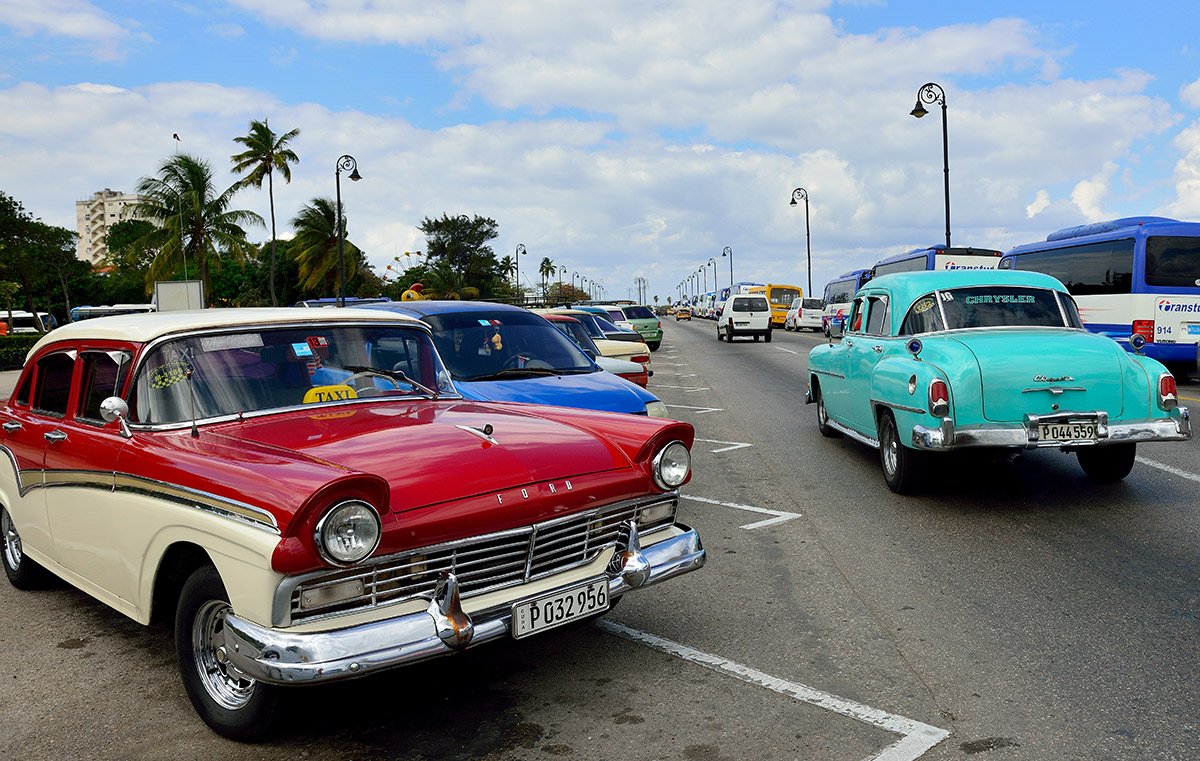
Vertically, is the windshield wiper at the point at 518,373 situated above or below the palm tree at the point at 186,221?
below

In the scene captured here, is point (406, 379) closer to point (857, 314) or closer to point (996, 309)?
point (996, 309)

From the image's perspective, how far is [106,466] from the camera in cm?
435

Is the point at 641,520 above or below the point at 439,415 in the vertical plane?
below

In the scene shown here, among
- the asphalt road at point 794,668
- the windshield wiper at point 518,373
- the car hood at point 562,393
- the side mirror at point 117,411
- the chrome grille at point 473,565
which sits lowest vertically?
the asphalt road at point 794,668

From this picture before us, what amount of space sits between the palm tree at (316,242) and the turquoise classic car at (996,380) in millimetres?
53022

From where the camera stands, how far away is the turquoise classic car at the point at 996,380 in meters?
7.10

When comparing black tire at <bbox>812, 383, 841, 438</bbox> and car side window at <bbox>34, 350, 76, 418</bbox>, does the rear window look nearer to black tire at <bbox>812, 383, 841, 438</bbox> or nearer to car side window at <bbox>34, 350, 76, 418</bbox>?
black tire at <bbox>812, 383, 841, 438</bbox>

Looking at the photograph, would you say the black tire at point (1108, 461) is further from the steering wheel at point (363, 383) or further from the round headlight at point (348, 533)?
the round headlight at point (348, 533)

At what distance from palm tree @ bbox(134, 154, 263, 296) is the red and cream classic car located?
43.7m

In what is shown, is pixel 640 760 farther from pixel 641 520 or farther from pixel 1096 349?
pixel 1096 349

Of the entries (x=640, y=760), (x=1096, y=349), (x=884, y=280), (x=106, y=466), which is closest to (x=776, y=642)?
(x=640, y=760)

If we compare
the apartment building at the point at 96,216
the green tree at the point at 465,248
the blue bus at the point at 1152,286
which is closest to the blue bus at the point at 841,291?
the blue bus at the point at 1152,286

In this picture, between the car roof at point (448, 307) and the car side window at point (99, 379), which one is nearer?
the car side window at point (99, 379)

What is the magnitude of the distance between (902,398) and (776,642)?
358 cm
